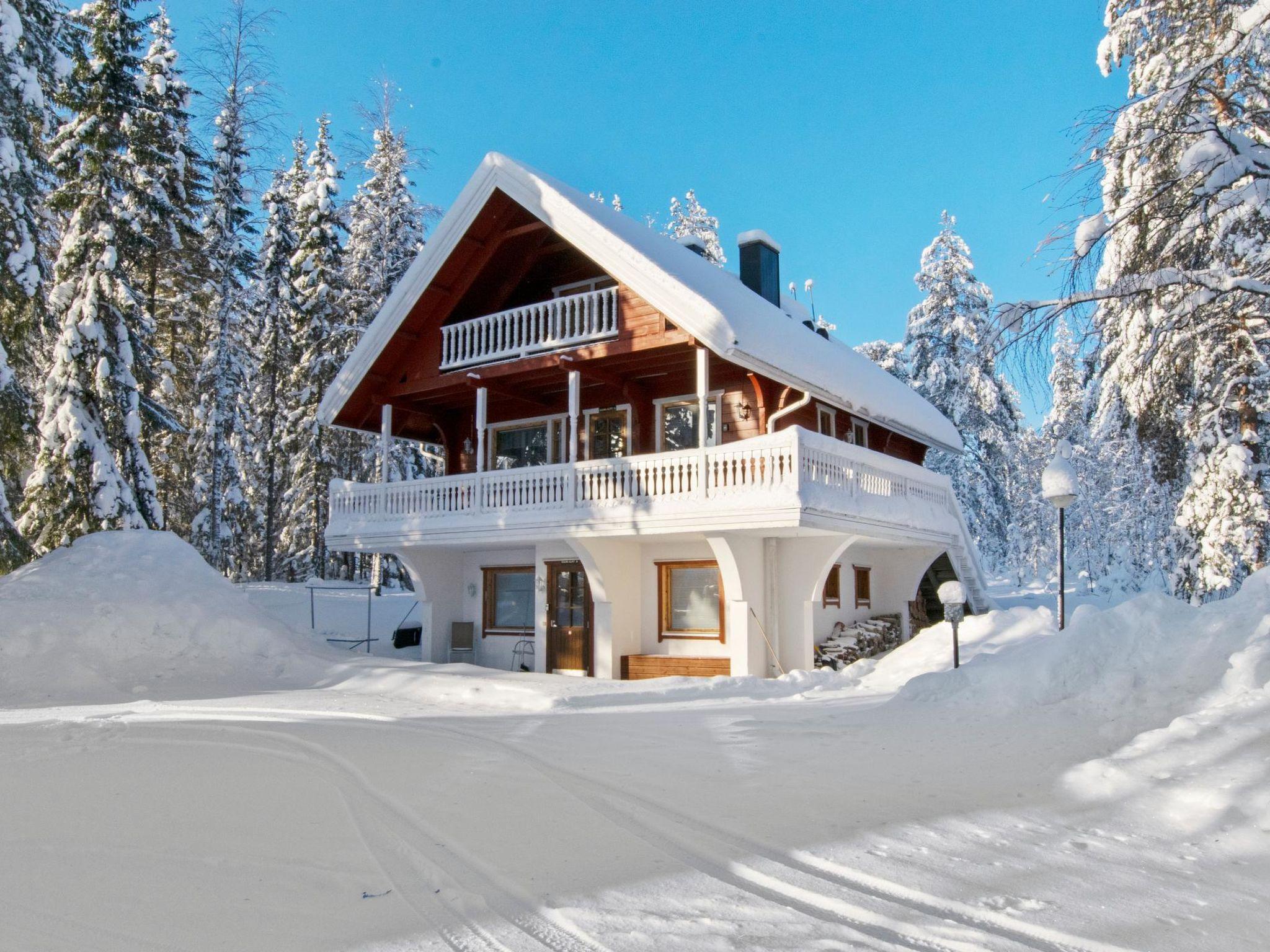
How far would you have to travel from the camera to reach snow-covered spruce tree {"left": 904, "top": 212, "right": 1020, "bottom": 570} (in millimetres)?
34094

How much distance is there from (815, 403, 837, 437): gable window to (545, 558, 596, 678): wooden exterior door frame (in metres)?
5.89

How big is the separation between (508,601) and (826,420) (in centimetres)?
775

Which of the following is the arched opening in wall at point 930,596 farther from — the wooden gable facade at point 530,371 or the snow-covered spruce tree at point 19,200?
the snow-covered spruce tree at point 19,200

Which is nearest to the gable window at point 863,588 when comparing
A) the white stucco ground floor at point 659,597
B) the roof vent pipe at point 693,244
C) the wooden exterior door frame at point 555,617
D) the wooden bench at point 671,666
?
the white stucco ground floor at point 659,597

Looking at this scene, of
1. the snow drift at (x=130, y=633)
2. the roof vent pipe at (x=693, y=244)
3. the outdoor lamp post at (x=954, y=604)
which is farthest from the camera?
the roof vent pipe at (x=693, y=244)

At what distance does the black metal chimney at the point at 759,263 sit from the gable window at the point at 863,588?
701cm

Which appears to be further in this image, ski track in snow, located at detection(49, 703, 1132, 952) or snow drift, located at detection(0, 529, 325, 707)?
snow drift, located at detection(0, 529, 325, 707)

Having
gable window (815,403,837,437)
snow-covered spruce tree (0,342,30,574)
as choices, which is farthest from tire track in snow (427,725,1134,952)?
snow-covered spruce tree (0,342,30,574)

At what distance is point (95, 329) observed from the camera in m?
21.1

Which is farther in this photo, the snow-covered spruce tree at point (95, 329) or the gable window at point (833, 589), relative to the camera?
the snow-covered spruce tree at point (95, 329)

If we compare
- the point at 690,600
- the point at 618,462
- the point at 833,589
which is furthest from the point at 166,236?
the point at 833,589

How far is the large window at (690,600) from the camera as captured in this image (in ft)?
54.7

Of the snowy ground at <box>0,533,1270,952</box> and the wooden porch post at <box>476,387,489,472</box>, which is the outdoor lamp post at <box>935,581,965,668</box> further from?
the wooden porch post at <box>476,387,489,472</box>

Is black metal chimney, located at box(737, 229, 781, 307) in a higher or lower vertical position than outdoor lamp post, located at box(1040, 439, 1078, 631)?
higher
